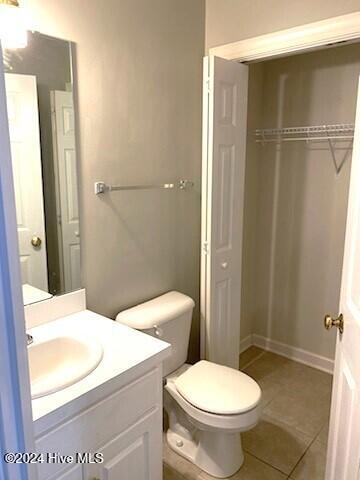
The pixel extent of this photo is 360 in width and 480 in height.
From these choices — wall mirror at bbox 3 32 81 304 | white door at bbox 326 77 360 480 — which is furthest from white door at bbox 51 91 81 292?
white door at bbox 326 77 360 480

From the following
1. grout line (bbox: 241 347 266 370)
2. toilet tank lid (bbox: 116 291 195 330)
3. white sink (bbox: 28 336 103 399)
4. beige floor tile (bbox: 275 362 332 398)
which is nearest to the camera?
white sink (bbox: 28 336 103 399)

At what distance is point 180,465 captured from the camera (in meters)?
1.88

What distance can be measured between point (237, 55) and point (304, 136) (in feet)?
2.80

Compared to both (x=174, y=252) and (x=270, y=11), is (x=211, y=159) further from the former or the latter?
(x=270, y=11)

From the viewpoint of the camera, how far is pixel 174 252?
7.14 feet

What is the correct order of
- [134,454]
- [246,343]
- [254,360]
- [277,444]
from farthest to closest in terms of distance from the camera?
1. [246,343]
2. [254,360]
3. [277,444]
4. [134,454]

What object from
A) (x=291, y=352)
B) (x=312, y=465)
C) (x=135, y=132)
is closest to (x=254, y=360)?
(x=291, y=352)

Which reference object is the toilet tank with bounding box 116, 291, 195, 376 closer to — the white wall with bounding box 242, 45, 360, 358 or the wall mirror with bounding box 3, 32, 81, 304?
the wall mirror with bounding box 3, 32, 81, 304

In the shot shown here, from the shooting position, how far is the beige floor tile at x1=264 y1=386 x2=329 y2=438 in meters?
2.18

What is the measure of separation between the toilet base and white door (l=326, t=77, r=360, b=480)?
0.55 m

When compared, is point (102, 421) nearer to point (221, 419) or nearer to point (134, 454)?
point (134, 454)

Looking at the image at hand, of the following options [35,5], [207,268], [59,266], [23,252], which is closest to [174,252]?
[207,268]

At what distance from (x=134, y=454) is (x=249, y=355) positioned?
1784mm

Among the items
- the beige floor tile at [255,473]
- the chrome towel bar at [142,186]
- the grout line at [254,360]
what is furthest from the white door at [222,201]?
the beige floor tile at [255,473]
